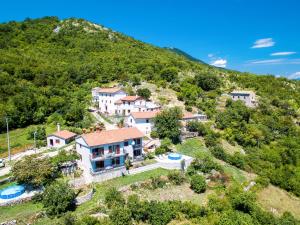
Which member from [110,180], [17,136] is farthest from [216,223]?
[17,136]

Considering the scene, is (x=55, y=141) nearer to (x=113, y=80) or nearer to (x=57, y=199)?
(x=57, y=199)

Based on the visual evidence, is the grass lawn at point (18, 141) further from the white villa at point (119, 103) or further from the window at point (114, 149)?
the window at point (114, 149)

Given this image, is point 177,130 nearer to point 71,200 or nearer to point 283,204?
point 283,204

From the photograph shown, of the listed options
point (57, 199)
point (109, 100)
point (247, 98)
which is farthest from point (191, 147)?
point (247, 98)

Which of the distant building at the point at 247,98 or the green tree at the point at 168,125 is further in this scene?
the distant building at the point at 247,98

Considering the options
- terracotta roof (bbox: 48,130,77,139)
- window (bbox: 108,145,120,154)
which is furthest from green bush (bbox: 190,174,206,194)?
terracotta roof (bbox: 48,130,77,139)

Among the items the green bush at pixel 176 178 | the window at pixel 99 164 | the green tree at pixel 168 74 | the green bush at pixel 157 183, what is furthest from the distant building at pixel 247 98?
the window at pixel 99 164
